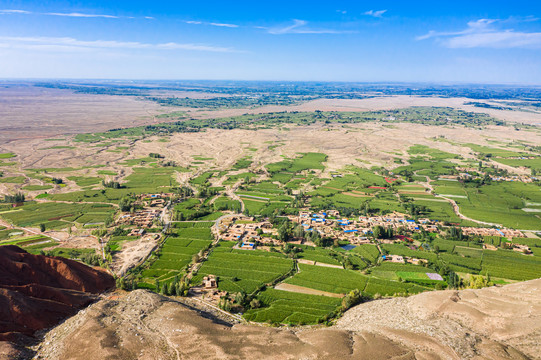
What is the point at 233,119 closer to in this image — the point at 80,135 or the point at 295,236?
the point at 80,135

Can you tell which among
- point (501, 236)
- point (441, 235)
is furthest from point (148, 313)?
point (501, 236)

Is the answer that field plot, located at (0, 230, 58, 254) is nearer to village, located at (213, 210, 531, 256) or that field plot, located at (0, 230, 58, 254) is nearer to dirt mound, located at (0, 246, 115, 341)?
dirt mound, located at (0, 246, 115, 341)

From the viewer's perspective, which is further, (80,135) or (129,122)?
(129,122)

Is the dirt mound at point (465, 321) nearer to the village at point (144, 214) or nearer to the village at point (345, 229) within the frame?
the village at point (345, 229)

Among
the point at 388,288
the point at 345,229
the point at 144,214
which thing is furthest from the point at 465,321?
the point at 144,214

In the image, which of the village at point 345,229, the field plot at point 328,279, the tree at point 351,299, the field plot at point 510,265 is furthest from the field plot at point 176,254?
the field plot at point 510,265
